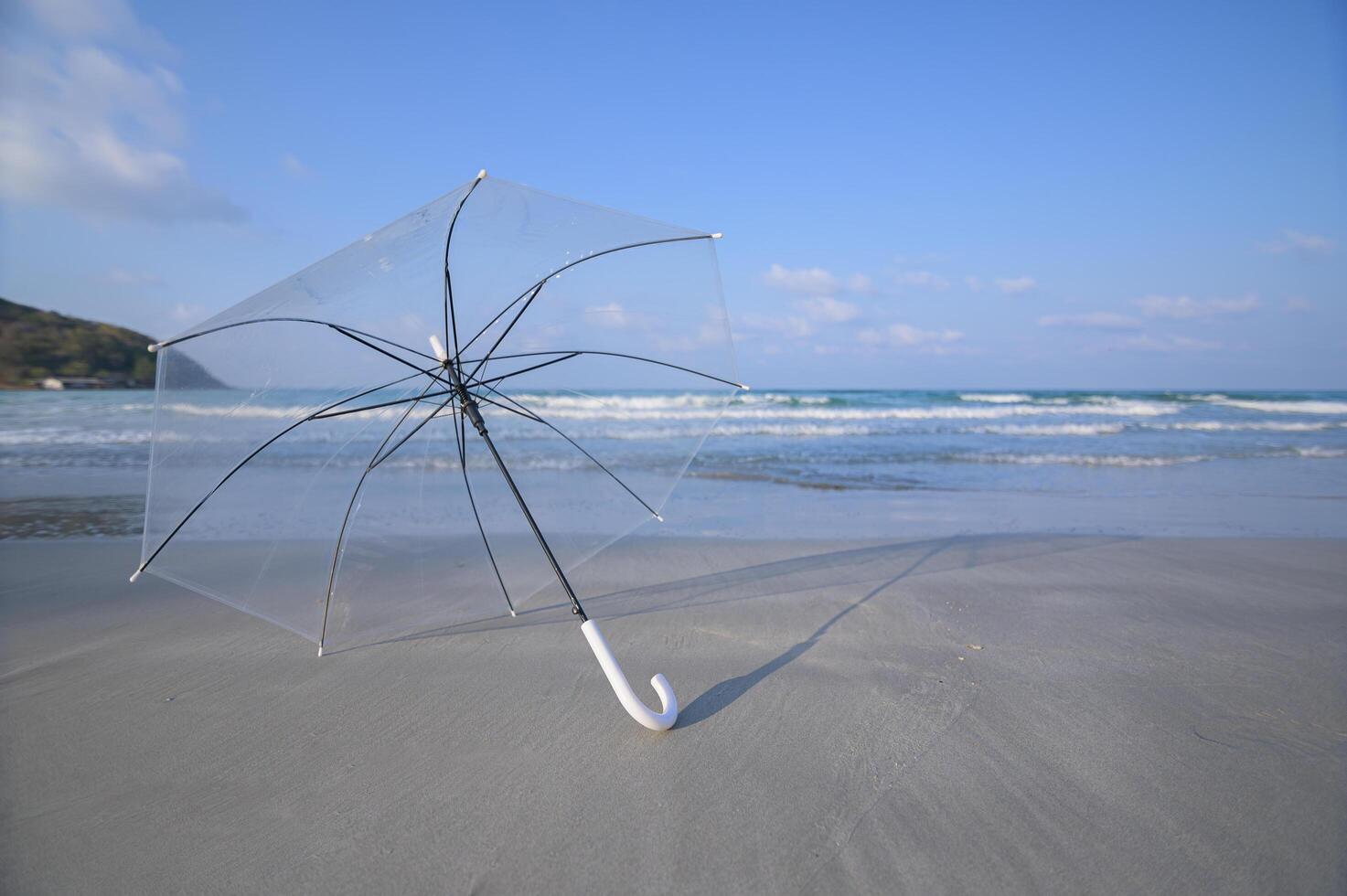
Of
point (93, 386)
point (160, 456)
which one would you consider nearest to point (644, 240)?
point (160, 456)

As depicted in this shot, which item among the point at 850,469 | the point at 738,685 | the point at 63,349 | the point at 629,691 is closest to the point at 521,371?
the point at 629,691

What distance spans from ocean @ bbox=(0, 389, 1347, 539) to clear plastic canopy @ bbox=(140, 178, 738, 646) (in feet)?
0.14

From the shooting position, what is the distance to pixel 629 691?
8.77ft

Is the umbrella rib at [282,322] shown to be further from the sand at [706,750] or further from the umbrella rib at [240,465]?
the sand at [706,750]

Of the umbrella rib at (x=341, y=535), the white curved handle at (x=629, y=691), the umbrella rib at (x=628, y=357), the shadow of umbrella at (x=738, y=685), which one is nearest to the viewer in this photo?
the white curved handle at (x=629, y=691)

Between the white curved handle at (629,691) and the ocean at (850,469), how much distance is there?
1.02 m

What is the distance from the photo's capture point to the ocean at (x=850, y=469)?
13.0 feet

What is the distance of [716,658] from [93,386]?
851 inches

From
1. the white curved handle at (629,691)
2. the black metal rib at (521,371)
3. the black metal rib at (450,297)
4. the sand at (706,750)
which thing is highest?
the black metal rib at (450,297)

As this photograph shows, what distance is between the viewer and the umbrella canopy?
8.96 ft

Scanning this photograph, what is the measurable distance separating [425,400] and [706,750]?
185 centimetres

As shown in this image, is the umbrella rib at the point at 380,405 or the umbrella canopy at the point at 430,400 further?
the umbrella rib at the point at 380,405

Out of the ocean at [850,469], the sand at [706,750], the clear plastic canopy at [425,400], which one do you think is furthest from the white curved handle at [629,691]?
the ocean at [850,469]

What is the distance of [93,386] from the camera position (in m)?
18.6
